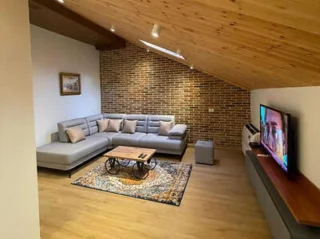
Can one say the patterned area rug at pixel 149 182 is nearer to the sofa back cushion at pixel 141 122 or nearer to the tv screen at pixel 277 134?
the tv screen at pixel 277 134

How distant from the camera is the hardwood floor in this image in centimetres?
234

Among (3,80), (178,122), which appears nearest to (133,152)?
(178,122)

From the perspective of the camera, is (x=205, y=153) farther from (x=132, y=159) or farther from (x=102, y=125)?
(x=102, y=125)

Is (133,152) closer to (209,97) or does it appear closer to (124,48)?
(209,97)

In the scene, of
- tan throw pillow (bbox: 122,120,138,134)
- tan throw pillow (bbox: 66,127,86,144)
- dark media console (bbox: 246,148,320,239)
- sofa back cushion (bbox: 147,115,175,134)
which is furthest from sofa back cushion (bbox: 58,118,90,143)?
dark media console (bbox: 246,148,320,239)

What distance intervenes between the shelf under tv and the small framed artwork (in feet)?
14.7

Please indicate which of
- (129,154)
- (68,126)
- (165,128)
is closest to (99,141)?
(68,126)

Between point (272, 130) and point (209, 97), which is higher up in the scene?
point (209, 97)

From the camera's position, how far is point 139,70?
6102 millimetres

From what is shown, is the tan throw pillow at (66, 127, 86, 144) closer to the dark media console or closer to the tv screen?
the dark media console

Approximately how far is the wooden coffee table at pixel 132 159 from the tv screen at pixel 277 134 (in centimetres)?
195

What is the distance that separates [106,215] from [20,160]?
4.24ft

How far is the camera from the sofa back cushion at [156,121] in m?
5.56

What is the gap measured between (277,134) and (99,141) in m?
3.50
